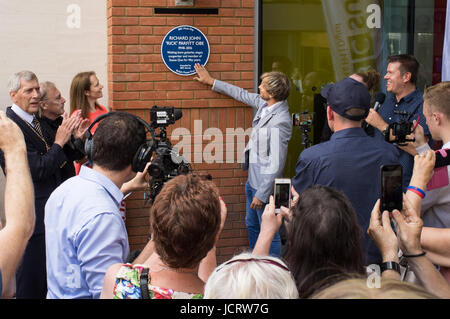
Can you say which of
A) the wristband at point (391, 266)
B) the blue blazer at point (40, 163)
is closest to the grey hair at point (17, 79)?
the blue blazer at point (40, 163)

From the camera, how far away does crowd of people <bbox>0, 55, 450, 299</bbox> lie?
64.4 inches

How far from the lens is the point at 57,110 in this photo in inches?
189

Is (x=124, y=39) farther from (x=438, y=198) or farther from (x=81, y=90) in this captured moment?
(x=438, y=198)

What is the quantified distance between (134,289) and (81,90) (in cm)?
354

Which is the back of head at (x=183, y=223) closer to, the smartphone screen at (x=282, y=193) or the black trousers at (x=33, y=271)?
the smartphone screen at (x=282, y=193)

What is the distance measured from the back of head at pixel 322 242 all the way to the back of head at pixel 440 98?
142cm

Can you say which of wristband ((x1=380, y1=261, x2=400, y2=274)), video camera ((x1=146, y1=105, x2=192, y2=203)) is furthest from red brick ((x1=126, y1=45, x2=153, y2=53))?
wristband ((x1=380, y1=261, x2=400, y2=274))

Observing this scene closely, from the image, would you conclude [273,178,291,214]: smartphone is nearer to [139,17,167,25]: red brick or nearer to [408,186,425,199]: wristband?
[408,186,425,199]: wristband

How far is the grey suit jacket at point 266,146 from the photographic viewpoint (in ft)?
17.0

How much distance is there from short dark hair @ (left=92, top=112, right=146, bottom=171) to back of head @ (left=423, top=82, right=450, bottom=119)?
181 cm
